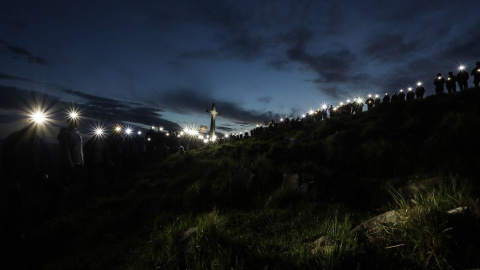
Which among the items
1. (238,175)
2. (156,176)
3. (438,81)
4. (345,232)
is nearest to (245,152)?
(156,176)

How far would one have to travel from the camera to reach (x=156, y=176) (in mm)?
10656

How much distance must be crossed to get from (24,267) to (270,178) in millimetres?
5544

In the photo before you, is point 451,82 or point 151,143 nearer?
point 451,82

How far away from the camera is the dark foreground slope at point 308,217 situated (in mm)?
2049

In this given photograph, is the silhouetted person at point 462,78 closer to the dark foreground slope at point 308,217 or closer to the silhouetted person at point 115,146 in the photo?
the dark foreground slope at point 308,217

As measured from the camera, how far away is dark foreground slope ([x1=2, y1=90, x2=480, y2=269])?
2049 millimetres

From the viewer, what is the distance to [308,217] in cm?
352

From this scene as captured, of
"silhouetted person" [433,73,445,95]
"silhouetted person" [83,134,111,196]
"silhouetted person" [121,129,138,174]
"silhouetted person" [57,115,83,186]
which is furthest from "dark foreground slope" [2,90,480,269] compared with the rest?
"silhouetted person" [433,73,445,95]

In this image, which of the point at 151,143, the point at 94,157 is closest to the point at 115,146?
the point at 94,157

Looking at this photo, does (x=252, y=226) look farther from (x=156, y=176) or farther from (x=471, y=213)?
(x=156, y=176)

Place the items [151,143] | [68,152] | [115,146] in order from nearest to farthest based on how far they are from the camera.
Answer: [68,152] < [115,146] < [151,143]

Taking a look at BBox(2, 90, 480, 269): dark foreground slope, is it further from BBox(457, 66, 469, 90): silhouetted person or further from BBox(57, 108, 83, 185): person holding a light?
BBox(457, 66, 469, 90): silhouetted person

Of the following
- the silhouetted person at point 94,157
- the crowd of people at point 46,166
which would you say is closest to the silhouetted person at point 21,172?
the crowd of people at point 46,166

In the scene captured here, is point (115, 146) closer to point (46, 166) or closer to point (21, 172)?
point (46, 166)
